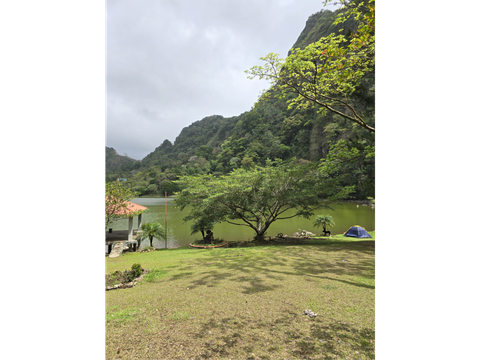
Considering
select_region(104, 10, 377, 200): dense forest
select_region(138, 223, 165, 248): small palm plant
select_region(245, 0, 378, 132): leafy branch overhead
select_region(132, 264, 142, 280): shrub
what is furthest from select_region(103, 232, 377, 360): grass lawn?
select_region(104, 10, 377, 200): dense forest

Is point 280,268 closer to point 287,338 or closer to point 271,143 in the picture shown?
point 287,338

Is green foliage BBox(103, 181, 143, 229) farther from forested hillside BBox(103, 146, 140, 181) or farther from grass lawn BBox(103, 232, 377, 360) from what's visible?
forested hillside BBox(103, 146, 140, 181)

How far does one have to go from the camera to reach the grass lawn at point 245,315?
191 cm

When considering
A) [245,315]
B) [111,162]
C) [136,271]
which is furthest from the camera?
[136,271]

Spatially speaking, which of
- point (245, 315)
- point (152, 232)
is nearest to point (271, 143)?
point (152, 232)

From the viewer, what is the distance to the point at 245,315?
2.55 m
